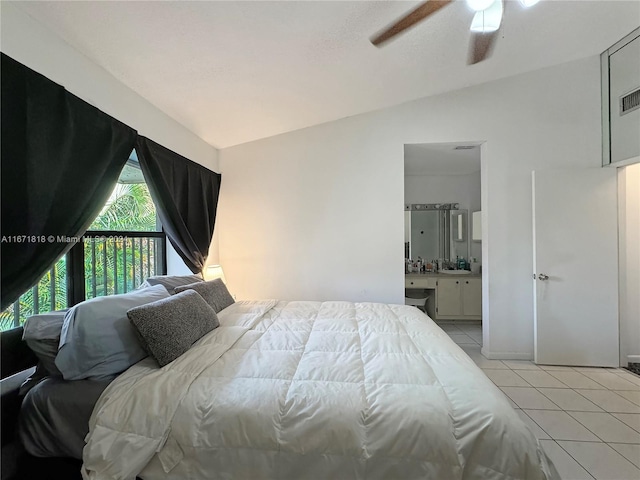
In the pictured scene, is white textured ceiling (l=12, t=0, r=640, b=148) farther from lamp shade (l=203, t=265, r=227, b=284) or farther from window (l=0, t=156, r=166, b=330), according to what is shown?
lamp shade (l=203, t=265, r=227, b=284)

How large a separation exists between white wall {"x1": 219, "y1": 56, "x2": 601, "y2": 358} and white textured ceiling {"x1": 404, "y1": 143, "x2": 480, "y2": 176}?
232mm

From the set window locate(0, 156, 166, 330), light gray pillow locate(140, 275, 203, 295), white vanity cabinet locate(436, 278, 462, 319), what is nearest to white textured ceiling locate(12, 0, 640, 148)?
window locate(0, 156, 166, 330)

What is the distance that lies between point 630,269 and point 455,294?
70.2 inches

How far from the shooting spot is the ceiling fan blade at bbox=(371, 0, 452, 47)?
1333 mm

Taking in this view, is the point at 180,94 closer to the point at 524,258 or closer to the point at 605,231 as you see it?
the point at 524,258

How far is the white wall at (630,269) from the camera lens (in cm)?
290

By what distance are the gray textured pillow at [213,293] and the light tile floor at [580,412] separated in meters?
2.41

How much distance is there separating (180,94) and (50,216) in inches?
52.9

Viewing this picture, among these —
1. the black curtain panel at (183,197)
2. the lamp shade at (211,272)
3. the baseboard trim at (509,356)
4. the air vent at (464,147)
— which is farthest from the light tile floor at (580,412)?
the black curtain panel at (183,197)

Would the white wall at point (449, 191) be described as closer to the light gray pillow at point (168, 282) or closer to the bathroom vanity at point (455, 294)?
→ the bathroom vanity at point (455, 294)

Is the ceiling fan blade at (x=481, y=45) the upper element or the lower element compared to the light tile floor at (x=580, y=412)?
upper

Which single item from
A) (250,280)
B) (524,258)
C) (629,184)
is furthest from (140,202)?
(629,184)

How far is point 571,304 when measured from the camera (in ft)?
9.42

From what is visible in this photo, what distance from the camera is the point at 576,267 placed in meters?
2.87
